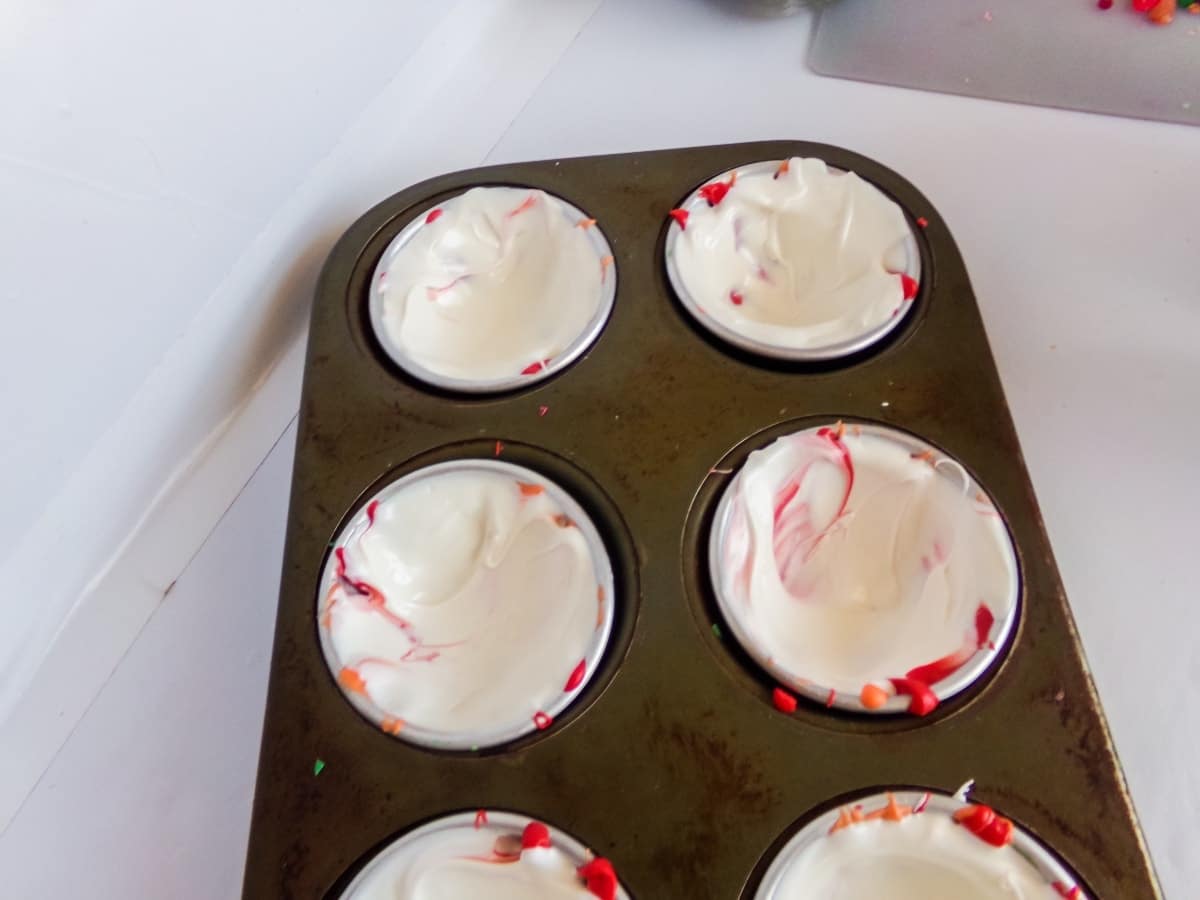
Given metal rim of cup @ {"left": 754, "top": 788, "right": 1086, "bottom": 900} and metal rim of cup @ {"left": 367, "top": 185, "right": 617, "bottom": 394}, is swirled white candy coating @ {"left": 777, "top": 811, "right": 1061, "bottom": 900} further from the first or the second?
metal rim of cup @ {"left": 367, "top": 185, "right": 617, "bottom": 394}

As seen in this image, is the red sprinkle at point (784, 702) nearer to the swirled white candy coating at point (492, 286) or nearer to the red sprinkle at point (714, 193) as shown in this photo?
the swirled white candy coating at point (492, 286)

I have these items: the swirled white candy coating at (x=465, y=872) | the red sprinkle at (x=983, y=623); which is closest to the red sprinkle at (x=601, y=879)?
the swirled white candy coating at (x=465, y=872)

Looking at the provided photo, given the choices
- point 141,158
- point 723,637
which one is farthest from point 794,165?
point 141,158

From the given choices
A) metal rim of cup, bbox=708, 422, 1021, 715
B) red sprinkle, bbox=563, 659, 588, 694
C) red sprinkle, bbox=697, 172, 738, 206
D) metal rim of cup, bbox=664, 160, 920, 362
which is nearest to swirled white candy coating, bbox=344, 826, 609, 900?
Answer: red sprinkle, bbox=563, 659, 588, 694

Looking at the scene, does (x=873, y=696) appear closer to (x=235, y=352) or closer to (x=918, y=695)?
(x=918, y=695)

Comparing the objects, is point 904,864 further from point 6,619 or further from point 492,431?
point 6,619
